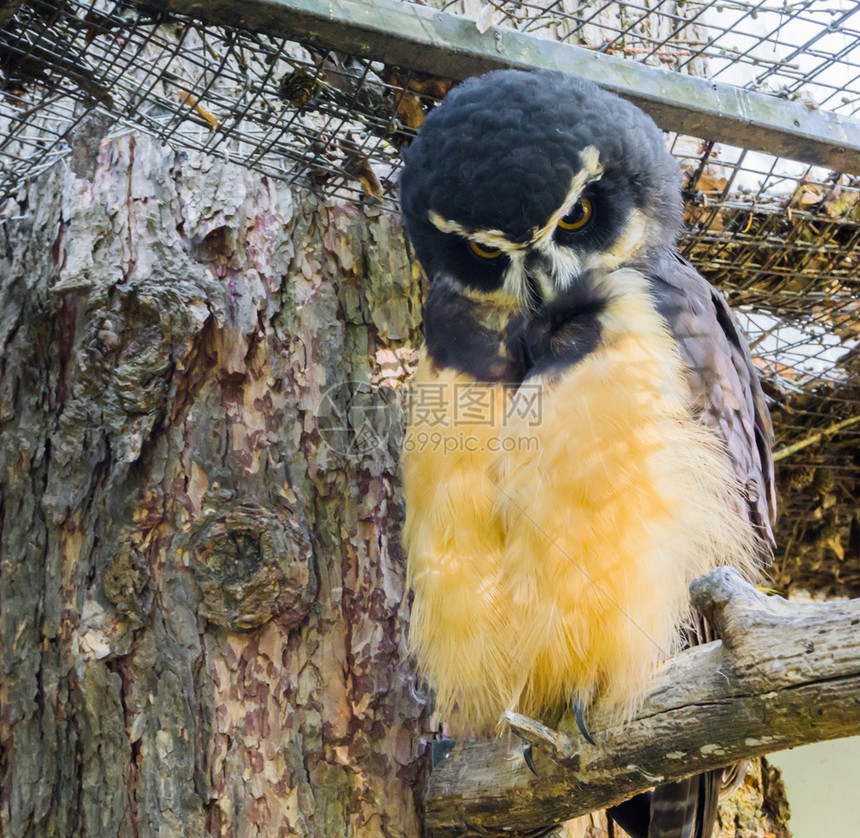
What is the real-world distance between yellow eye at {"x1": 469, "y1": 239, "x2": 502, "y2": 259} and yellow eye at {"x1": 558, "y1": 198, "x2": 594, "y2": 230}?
0.51 ft

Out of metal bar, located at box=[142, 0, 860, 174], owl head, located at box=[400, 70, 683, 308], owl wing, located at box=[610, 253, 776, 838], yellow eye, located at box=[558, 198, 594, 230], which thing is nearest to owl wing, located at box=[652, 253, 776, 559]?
owl wing, located at box=[610, 253, 776, 838]

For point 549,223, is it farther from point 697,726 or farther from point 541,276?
point 697,726

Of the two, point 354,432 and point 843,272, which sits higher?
point 843,272

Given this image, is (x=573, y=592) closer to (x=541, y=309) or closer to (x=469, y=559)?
(x=469, y=559)

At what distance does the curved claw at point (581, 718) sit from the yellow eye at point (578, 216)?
3.41 feet

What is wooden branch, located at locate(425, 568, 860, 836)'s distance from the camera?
4.26 feet

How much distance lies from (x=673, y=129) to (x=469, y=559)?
1.18 meters

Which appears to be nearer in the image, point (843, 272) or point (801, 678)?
point (801, 678)

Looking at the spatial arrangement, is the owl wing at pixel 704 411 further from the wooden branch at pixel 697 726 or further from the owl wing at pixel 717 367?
the wooden branch at pixel 697 726

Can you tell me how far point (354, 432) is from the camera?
2314 millimetres

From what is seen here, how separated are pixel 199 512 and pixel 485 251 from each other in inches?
37.8

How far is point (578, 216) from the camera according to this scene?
1.93m

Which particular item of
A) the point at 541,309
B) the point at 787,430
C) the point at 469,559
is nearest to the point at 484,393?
the point at 541,309

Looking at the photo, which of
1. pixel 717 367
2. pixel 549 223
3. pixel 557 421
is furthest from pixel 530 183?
pixel 717 367
